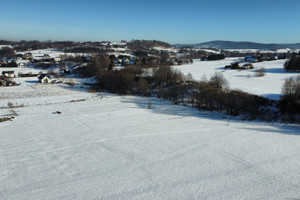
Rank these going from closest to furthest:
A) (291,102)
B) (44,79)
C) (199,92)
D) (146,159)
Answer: (146,159), (291,102), (199,92), (44,79)

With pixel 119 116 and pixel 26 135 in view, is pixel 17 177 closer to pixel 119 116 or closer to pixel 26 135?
pixel 26 135

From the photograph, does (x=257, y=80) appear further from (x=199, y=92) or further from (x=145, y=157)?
(x=145, y=157)

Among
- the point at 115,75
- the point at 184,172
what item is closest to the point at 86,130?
the point at 184,172

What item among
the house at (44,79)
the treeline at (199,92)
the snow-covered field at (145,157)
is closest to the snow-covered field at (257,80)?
the treeline at (199,92)

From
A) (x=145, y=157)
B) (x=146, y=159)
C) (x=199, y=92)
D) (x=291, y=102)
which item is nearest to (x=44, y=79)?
(x=199, y=92)

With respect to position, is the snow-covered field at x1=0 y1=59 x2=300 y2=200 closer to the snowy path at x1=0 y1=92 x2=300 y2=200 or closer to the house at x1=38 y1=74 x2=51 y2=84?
the snowy path at x1=0 y1=92 x2=300 y2=200

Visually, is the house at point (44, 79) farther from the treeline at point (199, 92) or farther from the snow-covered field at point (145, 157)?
the snow-covered field at point (145, 157)
